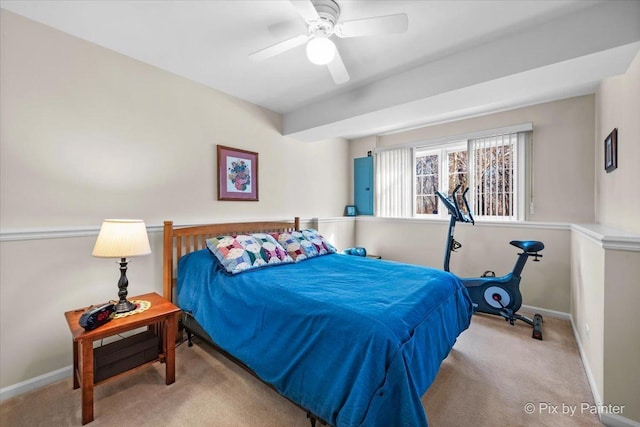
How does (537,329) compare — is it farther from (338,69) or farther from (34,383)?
(34,383)

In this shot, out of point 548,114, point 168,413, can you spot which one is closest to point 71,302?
point 168,413

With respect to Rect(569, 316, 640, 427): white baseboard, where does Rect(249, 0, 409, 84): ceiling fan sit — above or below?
above

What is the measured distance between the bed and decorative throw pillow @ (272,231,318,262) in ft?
0.55

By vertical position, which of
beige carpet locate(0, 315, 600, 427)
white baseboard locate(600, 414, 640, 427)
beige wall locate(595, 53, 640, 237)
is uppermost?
beige wall locate(595, 53, 640, 237)

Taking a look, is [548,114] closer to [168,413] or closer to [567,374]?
[567,374]

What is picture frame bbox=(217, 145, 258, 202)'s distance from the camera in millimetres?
2992

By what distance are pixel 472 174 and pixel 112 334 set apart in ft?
13.5

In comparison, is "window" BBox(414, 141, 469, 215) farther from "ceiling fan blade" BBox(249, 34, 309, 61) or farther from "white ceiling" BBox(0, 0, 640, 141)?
"ceiling fan blade" BBox(249, 34, 309, 61)

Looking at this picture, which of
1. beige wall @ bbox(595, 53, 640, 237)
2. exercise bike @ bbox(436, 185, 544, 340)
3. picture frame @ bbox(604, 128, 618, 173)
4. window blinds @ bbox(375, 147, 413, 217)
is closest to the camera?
beige wall @ bbox(595, 53, 640, 237)

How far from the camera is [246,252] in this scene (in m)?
2.41

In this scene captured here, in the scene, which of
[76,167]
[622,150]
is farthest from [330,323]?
[622,150]

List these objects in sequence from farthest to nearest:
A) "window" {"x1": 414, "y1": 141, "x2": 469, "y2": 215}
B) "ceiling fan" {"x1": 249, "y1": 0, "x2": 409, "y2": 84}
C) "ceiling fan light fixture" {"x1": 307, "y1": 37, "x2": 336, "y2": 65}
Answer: "window" {"x1": 414, "y1": 141, "x2": 469, "y2": 215} < "ceiling fan light fixture" {"x1": 307, "y1": 37, "x2": 336, "y2": 65} < "ceiling fan" {"x1": 249, "y1": 0, "x2": 409, "y2": 84}

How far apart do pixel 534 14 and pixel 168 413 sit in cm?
354

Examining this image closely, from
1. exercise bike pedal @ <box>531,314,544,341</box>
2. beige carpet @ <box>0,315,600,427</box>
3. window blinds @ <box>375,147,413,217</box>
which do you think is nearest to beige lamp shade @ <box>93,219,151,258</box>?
beige carpet @ <box>0,315,600,427</box>
